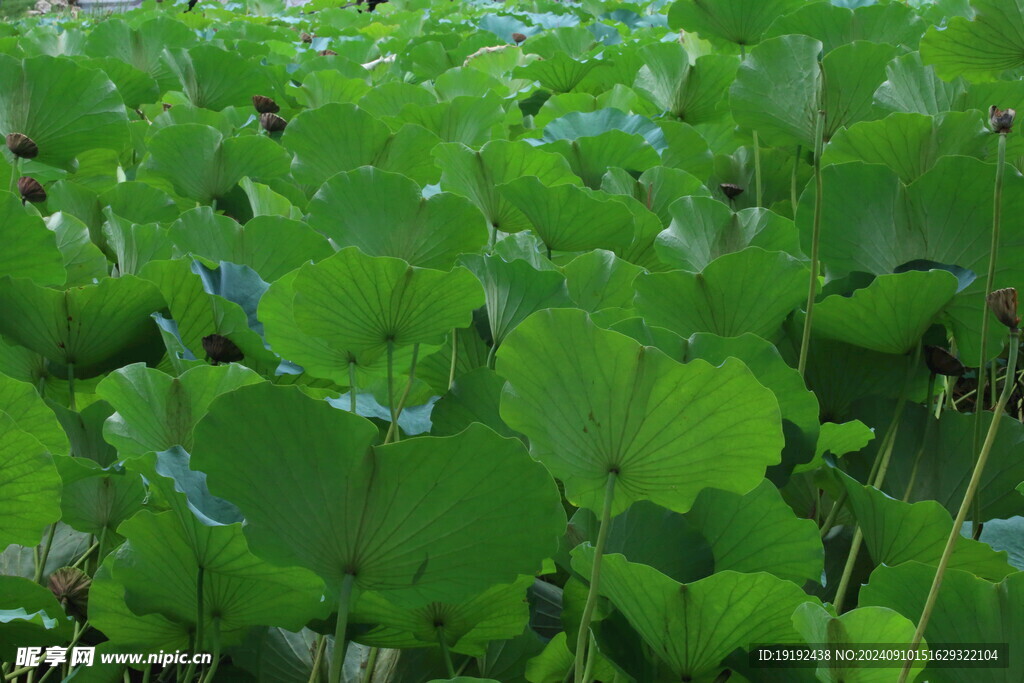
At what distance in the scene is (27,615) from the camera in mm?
505

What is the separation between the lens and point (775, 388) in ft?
1.81

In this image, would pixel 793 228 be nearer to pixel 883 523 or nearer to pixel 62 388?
pixel 883 523

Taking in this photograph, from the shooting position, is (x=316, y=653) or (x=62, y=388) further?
(x=62, y=388)

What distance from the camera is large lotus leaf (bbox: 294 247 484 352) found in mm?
552

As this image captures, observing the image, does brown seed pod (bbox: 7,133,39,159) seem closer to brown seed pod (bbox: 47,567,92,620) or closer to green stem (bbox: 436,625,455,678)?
brown seed pod (bbox: 47,567,92,620)

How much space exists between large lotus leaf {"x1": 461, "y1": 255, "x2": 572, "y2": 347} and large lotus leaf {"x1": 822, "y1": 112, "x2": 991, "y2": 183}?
0.37m

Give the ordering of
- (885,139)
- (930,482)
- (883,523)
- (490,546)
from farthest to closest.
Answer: (885,139) < (930,482) < (883,523) < (490,546)

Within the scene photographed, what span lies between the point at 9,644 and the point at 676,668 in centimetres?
36

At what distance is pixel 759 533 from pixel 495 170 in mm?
467

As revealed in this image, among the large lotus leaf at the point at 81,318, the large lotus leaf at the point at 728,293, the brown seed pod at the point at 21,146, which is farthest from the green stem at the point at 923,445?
the brown seed pod at the point at 21,146

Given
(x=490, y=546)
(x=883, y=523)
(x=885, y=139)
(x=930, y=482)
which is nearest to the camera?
(x=490, y=546)

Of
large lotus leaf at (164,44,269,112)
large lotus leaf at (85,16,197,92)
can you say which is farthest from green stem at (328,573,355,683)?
large lotus leaf at (85,16,197,92)

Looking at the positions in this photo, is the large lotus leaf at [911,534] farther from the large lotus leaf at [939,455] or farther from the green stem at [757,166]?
the green stem at [757,166]

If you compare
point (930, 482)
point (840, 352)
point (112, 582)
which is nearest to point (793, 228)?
point (840, 352)
